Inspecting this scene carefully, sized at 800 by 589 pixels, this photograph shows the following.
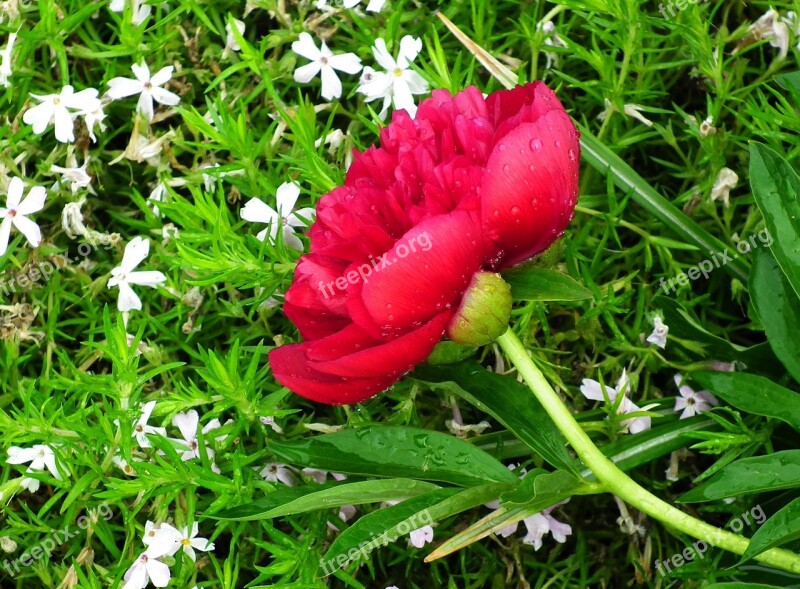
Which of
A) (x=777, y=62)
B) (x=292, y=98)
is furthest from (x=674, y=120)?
(x=292, y=98)

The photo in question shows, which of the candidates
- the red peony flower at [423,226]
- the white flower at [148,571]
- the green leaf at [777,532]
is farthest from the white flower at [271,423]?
the green leaf at [777,532]

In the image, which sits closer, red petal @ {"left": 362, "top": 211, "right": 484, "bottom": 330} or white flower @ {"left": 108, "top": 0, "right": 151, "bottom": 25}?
red petal @ {"left": 362, "top": 211, "right": 484, "bottom": 330}

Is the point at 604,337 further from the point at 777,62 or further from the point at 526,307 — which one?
the point at 777,62

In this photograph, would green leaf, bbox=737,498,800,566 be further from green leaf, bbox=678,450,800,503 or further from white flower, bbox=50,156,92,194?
white flower, bbox=50,156,92,194

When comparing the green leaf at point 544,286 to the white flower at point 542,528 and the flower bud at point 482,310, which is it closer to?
the flower bud at point 482,310

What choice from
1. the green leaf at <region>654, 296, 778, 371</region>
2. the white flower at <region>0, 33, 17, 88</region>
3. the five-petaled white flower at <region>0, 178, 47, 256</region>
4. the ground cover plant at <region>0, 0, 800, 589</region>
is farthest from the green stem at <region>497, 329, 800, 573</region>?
the white flower at <region>0, 33, 17, 88</region>

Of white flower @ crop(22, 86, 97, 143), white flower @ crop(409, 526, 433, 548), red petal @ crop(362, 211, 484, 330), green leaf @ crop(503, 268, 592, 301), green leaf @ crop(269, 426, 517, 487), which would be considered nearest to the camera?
red petal @ crop(362, 211, 484, 330)
